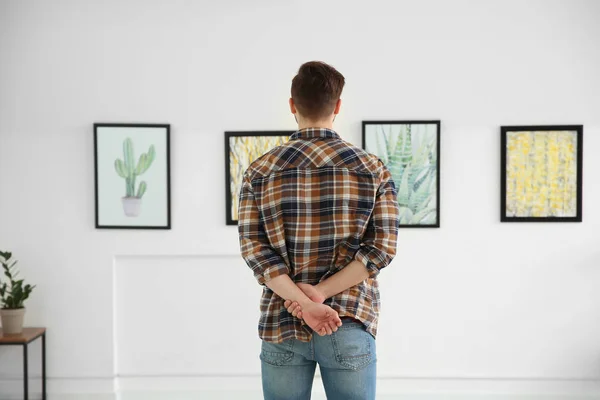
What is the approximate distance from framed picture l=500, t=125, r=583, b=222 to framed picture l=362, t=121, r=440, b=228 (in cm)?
35

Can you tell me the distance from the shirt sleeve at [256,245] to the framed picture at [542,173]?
2022 mm

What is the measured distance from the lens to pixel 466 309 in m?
3.12

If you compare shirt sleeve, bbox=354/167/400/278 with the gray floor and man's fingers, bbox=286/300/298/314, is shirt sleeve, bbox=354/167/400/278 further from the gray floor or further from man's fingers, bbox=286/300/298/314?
the gray floor

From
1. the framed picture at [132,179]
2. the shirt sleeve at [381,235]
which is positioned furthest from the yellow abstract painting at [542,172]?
the shirt sleeve at [381,235]

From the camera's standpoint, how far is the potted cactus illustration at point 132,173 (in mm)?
3129

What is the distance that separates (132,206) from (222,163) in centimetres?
52

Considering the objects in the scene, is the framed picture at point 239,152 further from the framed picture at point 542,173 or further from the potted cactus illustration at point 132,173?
the framed picture at point 542,173

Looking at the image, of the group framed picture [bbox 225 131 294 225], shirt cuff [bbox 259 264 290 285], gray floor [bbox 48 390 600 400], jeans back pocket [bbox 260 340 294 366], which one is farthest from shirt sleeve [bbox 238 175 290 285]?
gray floor [bbox 48 390 600 400]

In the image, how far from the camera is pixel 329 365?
136 centimetres

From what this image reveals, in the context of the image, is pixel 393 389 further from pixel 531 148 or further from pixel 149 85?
pixel 149 85

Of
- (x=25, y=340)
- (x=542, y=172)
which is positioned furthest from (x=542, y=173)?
(x=25, y=340)

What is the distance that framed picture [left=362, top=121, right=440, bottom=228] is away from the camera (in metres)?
3.08

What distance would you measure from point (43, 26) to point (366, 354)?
8.66 ft

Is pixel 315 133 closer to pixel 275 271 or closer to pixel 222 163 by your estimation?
pixel 275 271
